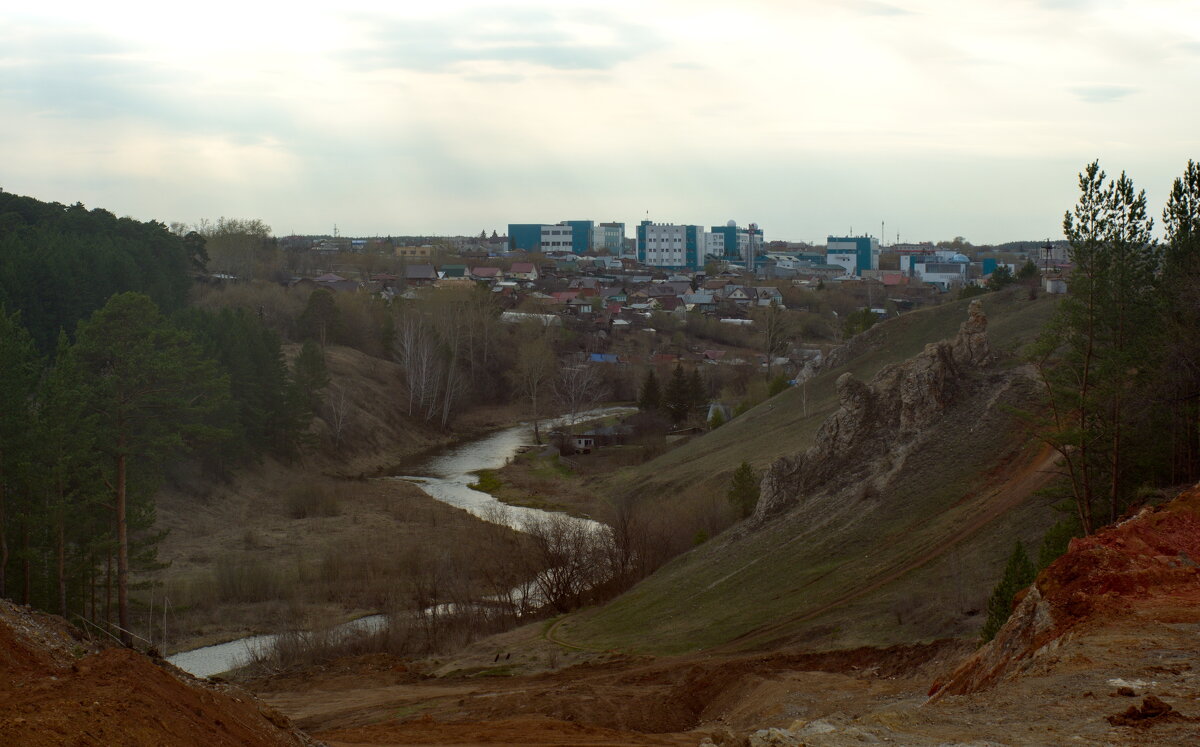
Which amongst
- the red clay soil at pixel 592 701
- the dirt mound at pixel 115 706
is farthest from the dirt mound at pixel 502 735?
the dirt mound at pixel 115 706

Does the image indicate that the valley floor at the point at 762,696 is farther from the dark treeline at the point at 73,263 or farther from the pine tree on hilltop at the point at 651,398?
the pine tree on hilltop at the point at 651,398

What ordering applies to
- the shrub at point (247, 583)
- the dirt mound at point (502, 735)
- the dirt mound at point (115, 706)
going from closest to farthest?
the dirt mound at point (115, 706) → the dirt mound at point (502, 735) → the shrub at point (247, 583)

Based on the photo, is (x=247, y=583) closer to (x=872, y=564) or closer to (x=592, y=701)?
(x=592, y=701)

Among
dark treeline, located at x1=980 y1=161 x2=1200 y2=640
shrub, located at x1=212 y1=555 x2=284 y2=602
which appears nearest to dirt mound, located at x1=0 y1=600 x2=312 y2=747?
dark treeline, located at x1=980 y1=161 x2=1200 y2=640

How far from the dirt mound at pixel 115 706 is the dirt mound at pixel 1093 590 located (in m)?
9.98

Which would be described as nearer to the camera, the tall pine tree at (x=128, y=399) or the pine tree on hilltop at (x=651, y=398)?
the tall pine tree at (x=128, y=399)

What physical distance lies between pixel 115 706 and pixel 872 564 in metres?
21.3

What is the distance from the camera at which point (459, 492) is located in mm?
→ 60156

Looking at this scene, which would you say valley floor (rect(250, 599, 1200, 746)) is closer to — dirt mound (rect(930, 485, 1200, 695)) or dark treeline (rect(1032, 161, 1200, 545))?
dirt mound (rect(930, 485, 1200, 695))

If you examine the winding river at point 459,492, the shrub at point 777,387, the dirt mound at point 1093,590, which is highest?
the dirt mound at point 1093,590

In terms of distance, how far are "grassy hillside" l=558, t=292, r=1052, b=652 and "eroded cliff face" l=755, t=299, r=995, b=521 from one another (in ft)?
2.61

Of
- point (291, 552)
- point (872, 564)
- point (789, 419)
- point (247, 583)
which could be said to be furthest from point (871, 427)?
point (291, 552)

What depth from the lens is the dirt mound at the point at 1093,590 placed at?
14945mm

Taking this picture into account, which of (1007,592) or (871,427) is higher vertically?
(871,427)
